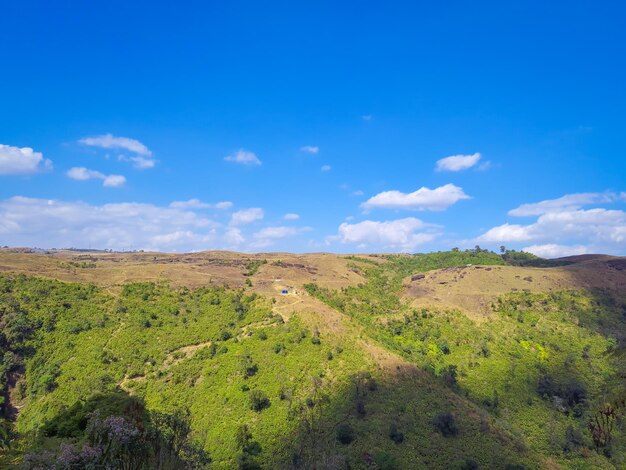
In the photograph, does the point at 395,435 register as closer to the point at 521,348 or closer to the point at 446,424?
the point at 446,424

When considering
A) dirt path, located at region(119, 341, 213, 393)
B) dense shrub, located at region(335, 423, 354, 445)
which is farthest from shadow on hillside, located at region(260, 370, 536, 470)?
dirt path, located at region(119, 341, 213, 393)

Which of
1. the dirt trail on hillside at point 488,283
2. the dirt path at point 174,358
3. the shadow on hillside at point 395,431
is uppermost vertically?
the dirt trail on hillside at point 488,283

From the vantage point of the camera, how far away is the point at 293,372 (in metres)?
54.3

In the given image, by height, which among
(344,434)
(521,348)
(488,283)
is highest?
(488,283)

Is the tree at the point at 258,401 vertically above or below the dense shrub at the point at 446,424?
above

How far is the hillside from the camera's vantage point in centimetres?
4025

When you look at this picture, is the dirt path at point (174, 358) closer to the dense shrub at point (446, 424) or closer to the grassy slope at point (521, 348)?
the grassy slope at point (521, 348)

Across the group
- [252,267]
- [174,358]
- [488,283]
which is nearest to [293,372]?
[174,358]

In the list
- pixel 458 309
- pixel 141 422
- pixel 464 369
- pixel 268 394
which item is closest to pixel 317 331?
pixel 268 394

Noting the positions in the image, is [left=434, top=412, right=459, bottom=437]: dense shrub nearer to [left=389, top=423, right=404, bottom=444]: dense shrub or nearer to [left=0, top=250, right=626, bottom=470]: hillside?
[left=0, top=250, right=626, bottom=470]: hillside

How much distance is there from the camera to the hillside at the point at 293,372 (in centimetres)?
4025

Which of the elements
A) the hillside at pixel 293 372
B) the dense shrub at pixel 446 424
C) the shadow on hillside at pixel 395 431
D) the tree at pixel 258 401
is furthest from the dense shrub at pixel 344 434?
the dense shrub at pixel 446 424

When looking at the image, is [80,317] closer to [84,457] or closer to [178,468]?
[178,468]

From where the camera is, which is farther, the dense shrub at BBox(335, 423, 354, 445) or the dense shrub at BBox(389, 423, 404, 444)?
the dense shrub at BBox(389, 423, 404, 444)
